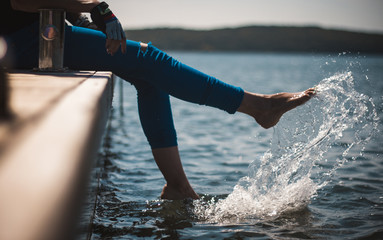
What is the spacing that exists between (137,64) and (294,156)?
1379 millimetres

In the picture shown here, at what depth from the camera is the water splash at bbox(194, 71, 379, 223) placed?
9.43ft

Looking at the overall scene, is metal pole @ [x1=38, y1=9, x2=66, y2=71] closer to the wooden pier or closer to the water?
the water

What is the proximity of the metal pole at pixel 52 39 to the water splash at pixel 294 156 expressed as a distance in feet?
4.09

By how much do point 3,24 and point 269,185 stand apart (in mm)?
1977

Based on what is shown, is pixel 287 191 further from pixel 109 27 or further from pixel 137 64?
pixel 109 27

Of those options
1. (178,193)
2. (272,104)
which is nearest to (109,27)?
(272,104)

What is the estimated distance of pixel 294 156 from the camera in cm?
314

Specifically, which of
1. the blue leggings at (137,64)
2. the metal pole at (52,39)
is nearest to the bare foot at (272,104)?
the blue leggings at (137,64)

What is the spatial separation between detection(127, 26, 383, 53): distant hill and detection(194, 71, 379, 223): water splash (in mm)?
86216

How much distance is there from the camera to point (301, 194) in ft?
10.1

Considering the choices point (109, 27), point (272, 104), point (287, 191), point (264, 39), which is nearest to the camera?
point (109, 27)

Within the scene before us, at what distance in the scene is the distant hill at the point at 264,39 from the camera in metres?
90.9

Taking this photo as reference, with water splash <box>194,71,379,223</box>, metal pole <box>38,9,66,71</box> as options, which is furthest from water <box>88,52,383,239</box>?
metal pole <box>38,9,66,71</box>

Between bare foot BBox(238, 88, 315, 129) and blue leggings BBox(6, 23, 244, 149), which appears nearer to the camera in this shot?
blue leggings BBox(6, 23, 244, 149)
